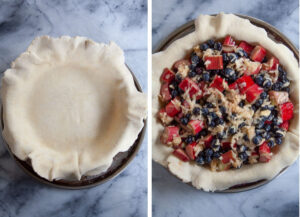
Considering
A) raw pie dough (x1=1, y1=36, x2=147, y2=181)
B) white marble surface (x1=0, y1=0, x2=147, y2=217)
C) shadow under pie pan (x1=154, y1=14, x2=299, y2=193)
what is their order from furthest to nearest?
white marble surface (x1=0, y1=0, x2=147, y2=217) → shadow under pie pan (x1=154, y1=14, x2=299, y2=193) → raw pie dough (x1=1, y1=36, x2=147, y2=181)

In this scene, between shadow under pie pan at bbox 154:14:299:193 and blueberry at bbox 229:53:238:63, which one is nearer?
blueberry at bbox 229:53:238:63

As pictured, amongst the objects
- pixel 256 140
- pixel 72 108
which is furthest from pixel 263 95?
pixel 72 108

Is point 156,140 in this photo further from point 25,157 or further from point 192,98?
point 25,157

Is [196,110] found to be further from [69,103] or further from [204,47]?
[69,103]

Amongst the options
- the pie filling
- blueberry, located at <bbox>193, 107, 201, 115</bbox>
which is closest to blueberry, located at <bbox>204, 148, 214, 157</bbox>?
the pie filling

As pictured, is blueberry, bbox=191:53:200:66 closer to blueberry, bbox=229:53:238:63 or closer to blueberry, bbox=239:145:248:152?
blueberry, bbox=229:53:238:63

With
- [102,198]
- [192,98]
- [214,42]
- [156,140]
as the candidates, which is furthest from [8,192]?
[214,42]

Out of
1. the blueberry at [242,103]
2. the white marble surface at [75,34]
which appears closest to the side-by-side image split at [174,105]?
the blueberry at [242,103]
